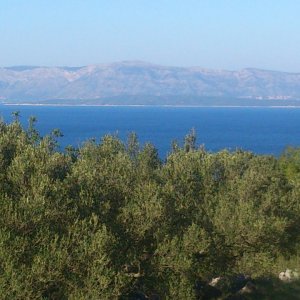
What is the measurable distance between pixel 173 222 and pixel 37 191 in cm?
771

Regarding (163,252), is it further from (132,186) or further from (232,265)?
(232,265)

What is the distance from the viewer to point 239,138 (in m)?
190

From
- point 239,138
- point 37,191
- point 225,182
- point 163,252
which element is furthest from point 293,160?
point 239,138

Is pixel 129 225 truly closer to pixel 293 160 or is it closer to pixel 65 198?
pixel 65 198

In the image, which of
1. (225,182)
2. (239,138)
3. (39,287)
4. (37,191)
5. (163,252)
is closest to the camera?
(39,287)

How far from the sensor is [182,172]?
103 ft

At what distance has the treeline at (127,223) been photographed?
2259 centimetres

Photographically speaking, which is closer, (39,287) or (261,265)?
(39,287)

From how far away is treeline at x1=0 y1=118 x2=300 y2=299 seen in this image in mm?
22594

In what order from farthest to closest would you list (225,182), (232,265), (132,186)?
(225,182), (232,265), (132,186)

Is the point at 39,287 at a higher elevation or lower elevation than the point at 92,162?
lower

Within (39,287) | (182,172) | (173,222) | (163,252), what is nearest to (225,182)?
(182,172)

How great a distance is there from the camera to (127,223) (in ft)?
87.6

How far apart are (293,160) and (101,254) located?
2166 inches
